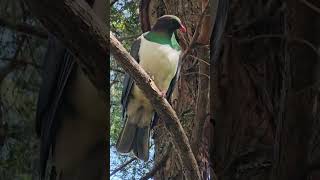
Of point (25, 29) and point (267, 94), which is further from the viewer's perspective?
point (267, 94)

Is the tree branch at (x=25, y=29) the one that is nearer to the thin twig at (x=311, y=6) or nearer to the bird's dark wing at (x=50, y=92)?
the bird's dark wing at (x=50, y=92)

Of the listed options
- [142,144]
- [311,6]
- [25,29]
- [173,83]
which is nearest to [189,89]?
[173,83]

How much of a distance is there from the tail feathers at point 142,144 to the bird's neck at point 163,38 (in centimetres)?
16

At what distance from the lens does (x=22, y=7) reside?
77cm

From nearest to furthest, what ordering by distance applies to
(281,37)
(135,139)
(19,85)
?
(19,85), (135,139), (281,37)

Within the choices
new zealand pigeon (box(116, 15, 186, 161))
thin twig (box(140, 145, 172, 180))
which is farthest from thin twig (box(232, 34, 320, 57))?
thin twig (box(140, 145, 172, 180))

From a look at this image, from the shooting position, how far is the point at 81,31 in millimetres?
789

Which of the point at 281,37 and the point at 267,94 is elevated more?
the point at 281,37

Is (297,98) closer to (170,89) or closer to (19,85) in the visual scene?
(170,89)

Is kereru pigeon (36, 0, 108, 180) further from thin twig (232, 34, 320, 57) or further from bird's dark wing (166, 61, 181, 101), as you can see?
thin twig (232, 34, 320, 57)

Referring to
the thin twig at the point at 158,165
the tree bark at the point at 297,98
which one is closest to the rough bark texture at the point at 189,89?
the thin twig at the point at 158,165

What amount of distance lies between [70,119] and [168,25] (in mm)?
307

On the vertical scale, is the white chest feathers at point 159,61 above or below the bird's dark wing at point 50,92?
above

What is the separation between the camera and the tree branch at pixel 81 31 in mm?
772
